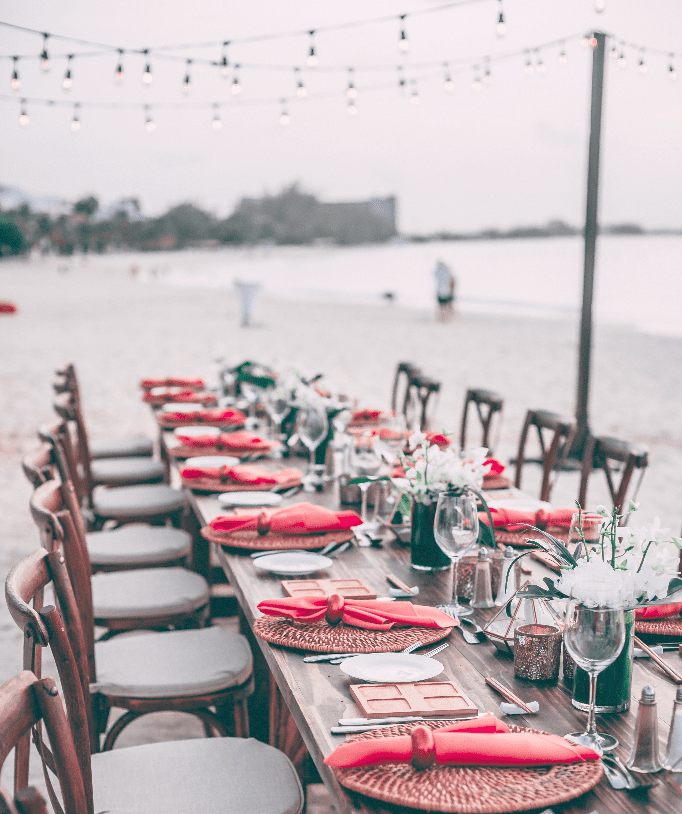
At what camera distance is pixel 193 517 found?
137 inches

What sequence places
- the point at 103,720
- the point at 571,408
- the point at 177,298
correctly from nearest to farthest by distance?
the point at 103,720 → the point at 571,408 → the point at 177,298

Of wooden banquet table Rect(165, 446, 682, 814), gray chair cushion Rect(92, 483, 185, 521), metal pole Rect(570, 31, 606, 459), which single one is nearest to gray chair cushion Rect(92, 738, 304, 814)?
wooden banquet table Rect(165, 446, 682, 814)

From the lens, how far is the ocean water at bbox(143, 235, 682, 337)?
2773 cm

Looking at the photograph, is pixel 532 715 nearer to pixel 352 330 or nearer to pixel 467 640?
pixel 467 640

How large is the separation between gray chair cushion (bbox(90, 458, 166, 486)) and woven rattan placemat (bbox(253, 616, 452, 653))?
2.64 m

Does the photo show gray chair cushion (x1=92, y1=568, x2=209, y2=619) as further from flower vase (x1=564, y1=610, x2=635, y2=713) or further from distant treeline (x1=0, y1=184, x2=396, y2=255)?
distant treeline (x1=0, y1=184, x2=396, y2=255)

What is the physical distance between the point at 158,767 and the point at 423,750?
33.2 inches

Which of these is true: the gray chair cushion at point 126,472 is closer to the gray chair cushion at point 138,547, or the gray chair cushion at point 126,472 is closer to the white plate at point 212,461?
the gray chair cushion at point 138,547

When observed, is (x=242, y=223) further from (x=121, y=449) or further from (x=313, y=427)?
(x=313, y=427)

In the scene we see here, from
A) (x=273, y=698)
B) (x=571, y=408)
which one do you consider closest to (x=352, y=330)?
(x=571, y=408)

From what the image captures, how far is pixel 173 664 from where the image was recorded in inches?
83.2

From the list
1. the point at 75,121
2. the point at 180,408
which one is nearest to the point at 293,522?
the point at 180,408

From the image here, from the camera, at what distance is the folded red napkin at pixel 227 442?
3.16 metres

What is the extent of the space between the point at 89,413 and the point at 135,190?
59146 mm
